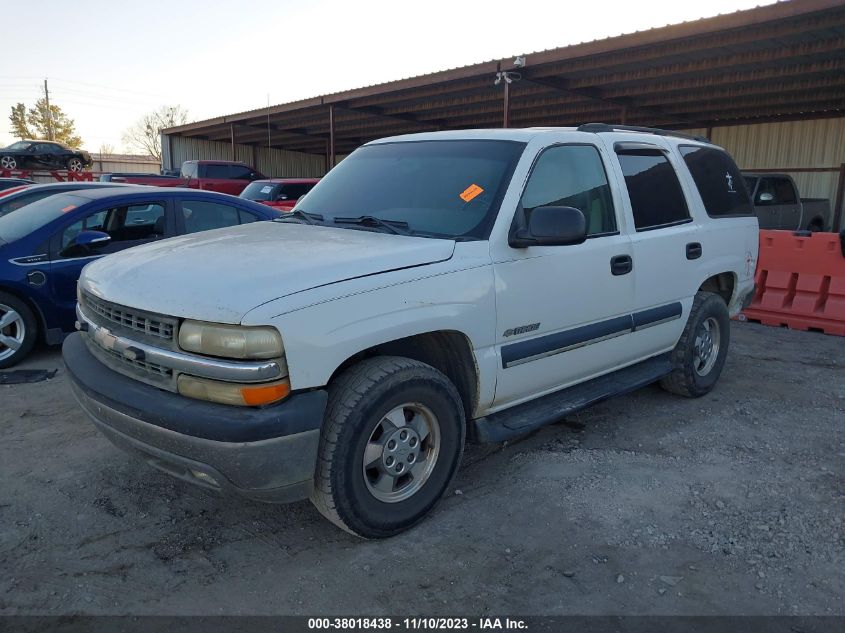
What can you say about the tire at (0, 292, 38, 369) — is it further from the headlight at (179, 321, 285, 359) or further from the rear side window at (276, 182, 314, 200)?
the rear side window at (276, 182, 314, 200)

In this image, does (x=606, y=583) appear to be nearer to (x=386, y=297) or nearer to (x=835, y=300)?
(x=386, y=297)

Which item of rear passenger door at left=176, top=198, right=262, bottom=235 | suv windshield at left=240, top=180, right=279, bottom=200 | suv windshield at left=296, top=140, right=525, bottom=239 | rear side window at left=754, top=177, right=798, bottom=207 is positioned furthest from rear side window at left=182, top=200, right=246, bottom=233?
rear side window at left=754, top=177, right=798, bottom=207

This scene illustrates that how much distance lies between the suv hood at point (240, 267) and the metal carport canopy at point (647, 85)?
28.6ft

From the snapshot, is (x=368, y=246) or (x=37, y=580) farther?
(x=368, y=246)

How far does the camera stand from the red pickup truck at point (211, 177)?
18.3m

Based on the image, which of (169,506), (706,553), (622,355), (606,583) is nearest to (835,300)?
(622,355)

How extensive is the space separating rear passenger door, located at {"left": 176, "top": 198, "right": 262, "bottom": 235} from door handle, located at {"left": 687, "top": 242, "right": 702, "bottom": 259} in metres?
4.30

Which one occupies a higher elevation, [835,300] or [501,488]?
[835,300]

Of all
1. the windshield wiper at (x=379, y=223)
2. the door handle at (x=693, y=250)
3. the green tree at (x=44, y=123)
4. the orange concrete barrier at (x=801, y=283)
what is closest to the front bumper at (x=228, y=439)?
the windshield wiper at (x=379, y=223)

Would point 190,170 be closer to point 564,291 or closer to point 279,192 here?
point 279,192

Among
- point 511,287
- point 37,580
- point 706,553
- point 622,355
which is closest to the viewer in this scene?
point 37,580

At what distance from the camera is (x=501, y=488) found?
369 centimetres

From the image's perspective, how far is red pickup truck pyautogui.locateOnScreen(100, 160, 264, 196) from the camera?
60.1ft

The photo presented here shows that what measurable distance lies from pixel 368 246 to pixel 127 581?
1802mm
